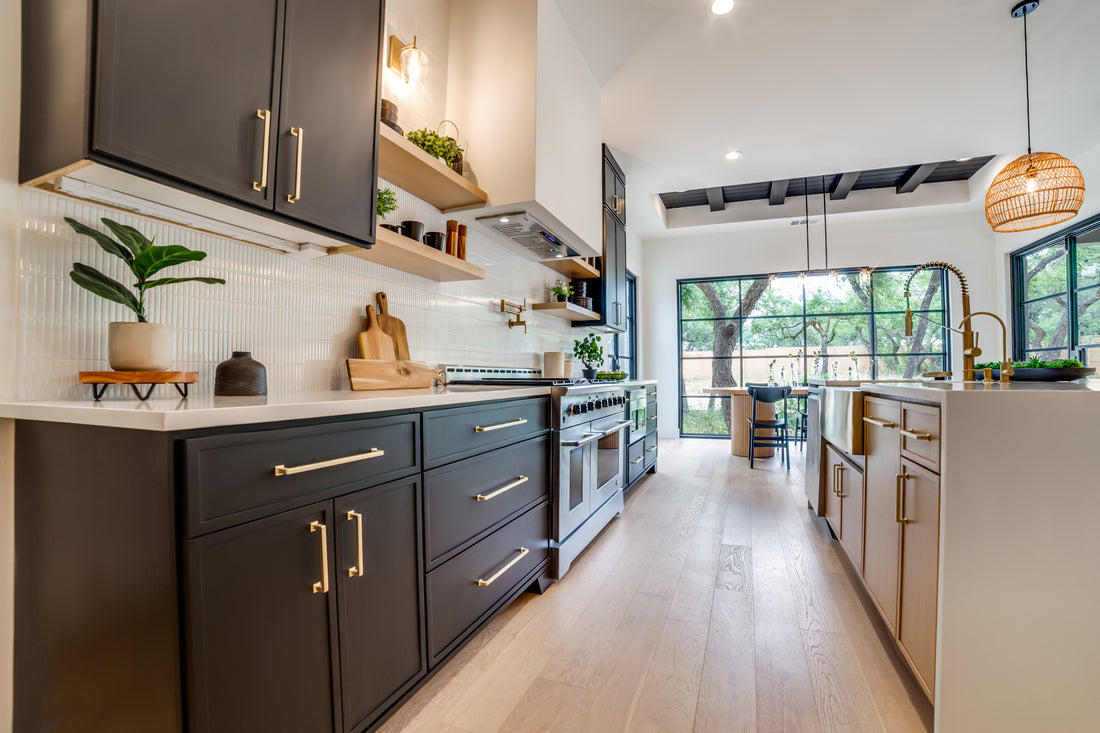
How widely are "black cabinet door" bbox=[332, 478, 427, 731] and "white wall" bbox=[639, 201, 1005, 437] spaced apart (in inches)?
253

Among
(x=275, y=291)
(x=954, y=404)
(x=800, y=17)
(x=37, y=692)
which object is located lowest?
(x=37, y=692)

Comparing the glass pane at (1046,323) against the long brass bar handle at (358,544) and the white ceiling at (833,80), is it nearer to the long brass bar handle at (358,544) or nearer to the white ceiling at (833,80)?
the white ceiling at (833,80)

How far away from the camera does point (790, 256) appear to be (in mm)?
6961

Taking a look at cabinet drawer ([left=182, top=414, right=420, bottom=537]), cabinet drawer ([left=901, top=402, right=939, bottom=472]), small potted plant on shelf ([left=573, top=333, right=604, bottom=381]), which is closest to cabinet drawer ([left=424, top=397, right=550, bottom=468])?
cabinet drawer ([left=182, top=414, right=420, bottom=537])

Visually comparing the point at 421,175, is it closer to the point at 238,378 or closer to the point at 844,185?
the point at 238,378

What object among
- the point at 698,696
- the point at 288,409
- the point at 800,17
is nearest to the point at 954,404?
the point at 698,696

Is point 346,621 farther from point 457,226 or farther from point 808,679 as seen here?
point 457,226

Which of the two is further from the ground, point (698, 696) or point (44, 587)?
point (44, 587)

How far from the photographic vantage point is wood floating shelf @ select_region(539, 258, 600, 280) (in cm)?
364

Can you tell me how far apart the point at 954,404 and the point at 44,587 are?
209 cm

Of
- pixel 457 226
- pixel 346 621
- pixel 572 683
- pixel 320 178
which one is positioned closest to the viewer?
pixel 346 621

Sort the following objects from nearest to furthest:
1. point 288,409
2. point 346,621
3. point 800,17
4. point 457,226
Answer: point 288,409, point 346,621, point 457,226, point 800,17

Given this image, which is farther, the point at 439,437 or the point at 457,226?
the point at 457,226

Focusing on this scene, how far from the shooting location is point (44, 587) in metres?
1.04
